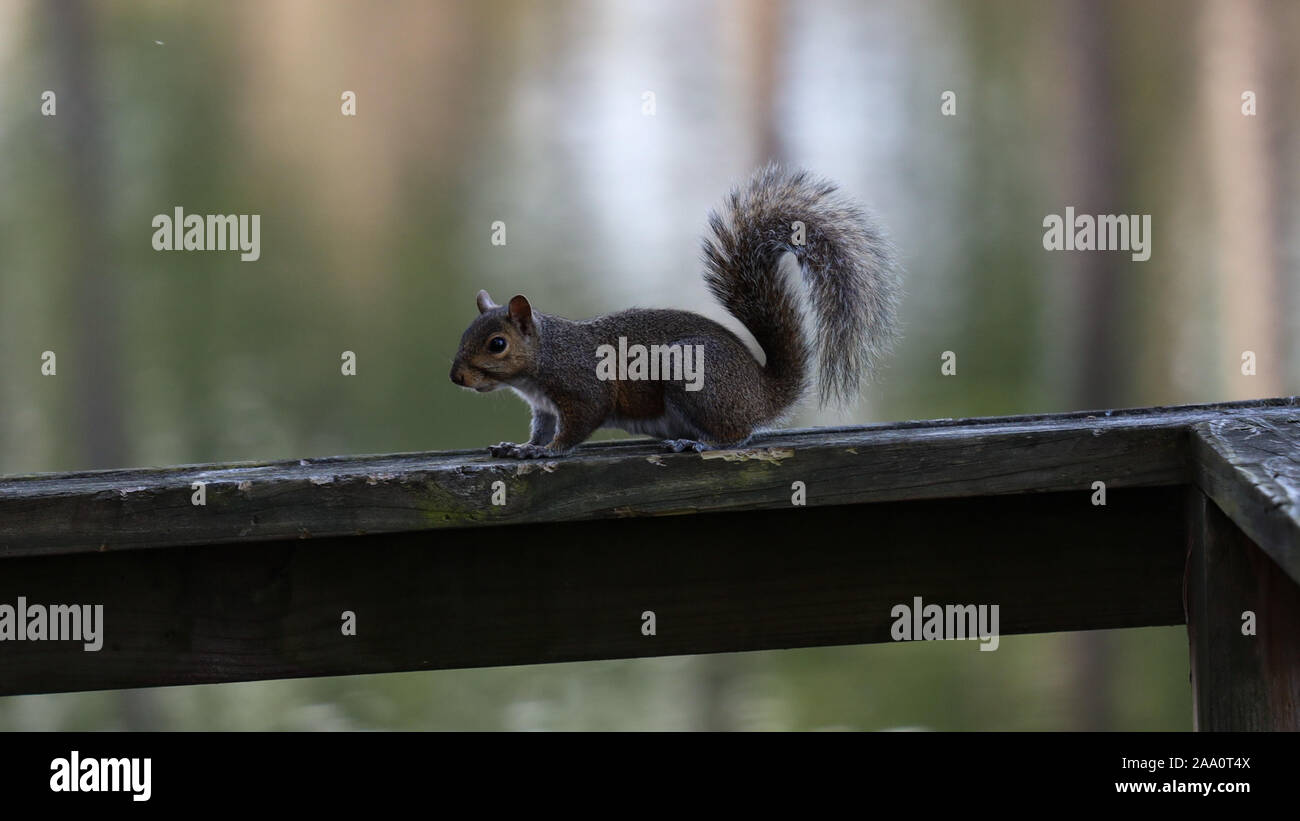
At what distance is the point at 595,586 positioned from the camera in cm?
111

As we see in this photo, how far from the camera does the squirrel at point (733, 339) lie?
4.90 feet

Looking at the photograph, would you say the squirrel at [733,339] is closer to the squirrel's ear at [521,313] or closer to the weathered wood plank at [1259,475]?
the squirrel's ear at [521,313]

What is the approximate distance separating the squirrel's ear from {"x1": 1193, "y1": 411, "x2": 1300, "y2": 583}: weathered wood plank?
0.91 meters

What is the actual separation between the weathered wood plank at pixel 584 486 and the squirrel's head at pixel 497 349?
1.74 ft

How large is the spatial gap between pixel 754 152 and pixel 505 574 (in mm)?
1498

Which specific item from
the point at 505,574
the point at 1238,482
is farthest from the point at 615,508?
the point at 1238,482

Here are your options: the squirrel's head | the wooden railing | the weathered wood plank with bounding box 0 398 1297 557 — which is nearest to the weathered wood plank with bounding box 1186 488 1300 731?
the wooden railing

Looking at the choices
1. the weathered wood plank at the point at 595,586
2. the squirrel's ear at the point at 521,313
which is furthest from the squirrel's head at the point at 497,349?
the weathered wood plank at the point at 595,586

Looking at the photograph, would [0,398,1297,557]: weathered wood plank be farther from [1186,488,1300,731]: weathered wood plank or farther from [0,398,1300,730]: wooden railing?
[1186,488,1300,731]: weathered wood plank

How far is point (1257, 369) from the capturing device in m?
2.51

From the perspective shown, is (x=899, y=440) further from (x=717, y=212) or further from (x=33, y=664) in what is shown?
(x=33, y=664)

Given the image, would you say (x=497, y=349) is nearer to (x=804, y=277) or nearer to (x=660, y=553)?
(x=804, y=277)

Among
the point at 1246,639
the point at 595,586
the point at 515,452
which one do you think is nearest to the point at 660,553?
the point at 595,586

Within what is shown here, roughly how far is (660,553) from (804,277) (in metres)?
0.55
